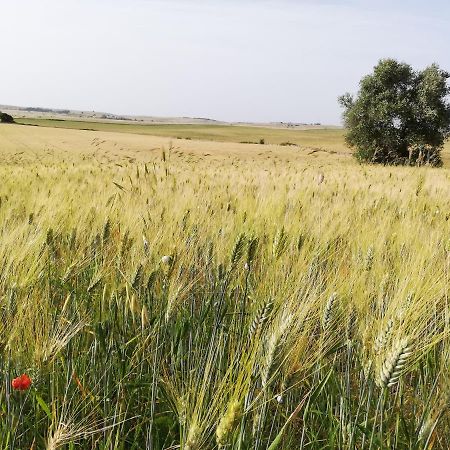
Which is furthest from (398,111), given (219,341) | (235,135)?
(235,135)

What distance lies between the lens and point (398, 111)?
2492 centimetres

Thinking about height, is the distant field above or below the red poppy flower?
above

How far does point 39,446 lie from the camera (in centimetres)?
126

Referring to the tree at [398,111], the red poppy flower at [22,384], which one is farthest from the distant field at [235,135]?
the red poppy flower at [22,384]

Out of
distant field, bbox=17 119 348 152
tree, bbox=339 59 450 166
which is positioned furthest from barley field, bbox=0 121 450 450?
distant field, bbox=17 119 348 152

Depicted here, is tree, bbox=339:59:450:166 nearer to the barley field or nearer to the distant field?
the distant field

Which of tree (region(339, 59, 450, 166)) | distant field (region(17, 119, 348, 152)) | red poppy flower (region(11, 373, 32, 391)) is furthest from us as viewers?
distant field (region(17, 119, 348, 152))

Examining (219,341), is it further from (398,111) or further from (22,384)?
(398,111)

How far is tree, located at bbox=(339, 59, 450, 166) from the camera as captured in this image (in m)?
25.0

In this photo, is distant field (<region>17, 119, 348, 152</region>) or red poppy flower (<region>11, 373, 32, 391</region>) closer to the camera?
red poppy flower (<region>11, 373, 32, 391</region>)

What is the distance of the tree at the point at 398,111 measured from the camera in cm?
2502

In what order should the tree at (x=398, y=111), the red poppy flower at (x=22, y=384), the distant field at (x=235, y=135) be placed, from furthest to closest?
the distant field at (x=235, y=135)
the tree at (x=398, y=111)
the red poppy flower at (x=22, y=384)

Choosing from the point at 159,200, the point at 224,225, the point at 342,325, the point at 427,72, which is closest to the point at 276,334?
the point at 342,325

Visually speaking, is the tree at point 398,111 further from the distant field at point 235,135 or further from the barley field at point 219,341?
the barley field at point 219,341
